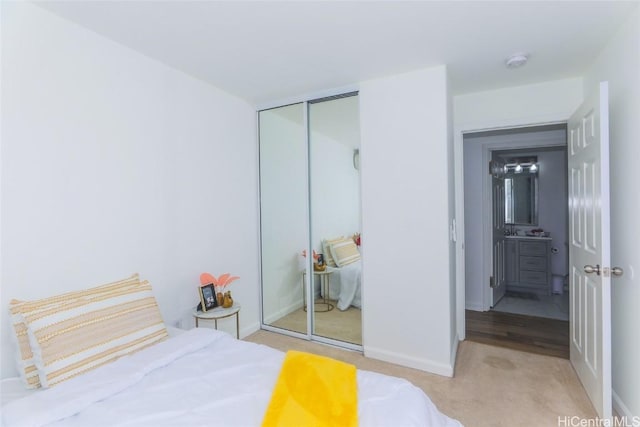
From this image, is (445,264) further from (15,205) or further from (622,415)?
(15,205)

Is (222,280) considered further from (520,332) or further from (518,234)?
(518,234)

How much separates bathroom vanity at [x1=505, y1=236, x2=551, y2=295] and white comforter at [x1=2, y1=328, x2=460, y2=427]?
4.48m

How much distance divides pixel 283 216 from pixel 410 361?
1839 millimetres

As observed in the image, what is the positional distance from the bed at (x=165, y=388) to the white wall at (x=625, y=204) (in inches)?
53.2

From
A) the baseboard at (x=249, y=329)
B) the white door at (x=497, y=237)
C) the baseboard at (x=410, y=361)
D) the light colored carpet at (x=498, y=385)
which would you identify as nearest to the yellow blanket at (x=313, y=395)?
the light colored carpet at (x=498, y=385)

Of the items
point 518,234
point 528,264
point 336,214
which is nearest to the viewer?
point 336,214

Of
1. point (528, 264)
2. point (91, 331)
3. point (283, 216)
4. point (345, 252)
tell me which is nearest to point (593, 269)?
point (345, 252)

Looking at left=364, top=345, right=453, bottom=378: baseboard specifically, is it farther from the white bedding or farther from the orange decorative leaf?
the orange decorative leaf

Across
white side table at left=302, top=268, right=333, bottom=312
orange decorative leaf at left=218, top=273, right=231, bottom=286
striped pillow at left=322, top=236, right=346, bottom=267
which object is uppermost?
striped pillow at left=322, top=236, right=346, bottom=267

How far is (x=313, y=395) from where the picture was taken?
1299 mm

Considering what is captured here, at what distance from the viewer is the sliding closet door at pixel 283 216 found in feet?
11.0

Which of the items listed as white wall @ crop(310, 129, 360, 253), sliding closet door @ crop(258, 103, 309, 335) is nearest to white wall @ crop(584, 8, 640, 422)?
white wall @ crop(310, 129, 360, 253)

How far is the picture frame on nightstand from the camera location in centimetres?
257

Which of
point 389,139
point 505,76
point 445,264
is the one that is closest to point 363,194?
point 389,139
